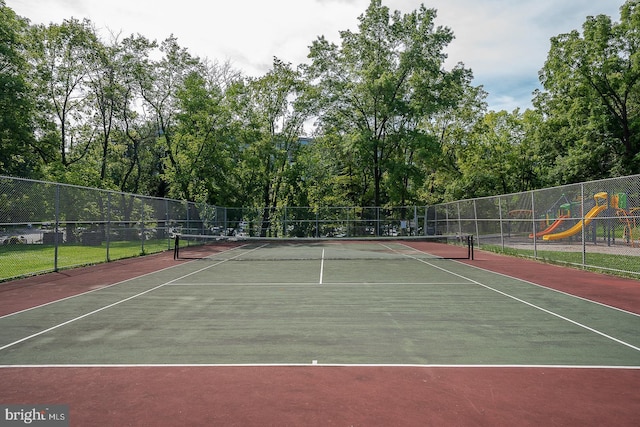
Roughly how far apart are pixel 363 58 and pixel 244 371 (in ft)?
136

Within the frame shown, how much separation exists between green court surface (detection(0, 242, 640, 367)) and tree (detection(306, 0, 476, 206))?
29.9 meters

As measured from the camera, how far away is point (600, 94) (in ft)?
120

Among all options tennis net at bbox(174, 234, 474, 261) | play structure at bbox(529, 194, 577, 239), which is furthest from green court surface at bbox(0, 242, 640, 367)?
play structure at bbox(529, 194, 577, 239)

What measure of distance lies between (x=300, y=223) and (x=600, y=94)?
29.1 metres

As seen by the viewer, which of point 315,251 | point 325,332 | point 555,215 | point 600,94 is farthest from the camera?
point 600,94

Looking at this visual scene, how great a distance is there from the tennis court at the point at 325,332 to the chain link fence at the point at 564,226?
24.1 ft

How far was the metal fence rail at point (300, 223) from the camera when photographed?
15.6 meters

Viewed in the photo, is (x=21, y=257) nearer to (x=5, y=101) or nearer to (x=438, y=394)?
(x=5, y=101)

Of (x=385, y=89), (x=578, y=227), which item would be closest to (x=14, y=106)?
(x=385, y=89)

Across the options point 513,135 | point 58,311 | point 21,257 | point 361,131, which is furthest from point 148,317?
point 513,135

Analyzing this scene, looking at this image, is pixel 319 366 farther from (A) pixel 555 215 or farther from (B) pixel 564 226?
(A) pixel 555 215

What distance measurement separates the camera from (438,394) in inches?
180

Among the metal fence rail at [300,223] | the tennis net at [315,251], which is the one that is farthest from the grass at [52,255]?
the tennis net at [315,251]

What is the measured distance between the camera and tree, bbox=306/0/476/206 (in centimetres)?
4041
